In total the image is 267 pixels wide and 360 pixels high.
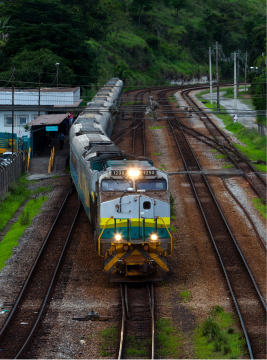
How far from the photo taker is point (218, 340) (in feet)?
42.5

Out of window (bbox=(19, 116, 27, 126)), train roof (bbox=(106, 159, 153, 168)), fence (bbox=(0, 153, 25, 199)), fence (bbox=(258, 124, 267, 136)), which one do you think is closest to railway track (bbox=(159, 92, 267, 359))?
train roof (bbox=(106, 159, 153, 168))

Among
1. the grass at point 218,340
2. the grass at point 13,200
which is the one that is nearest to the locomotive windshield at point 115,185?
the grass at point 218,340

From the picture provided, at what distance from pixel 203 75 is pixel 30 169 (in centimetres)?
8500

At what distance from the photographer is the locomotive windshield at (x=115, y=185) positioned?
16.6 m

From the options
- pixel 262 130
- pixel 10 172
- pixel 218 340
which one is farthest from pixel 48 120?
pixel 218 340

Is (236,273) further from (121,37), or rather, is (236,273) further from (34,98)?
(121,37)

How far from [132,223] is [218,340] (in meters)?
4.87

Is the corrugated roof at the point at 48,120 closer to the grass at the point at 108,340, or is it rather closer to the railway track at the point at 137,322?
the railway track at the point at 137,322

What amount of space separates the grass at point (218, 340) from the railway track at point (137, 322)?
123cm

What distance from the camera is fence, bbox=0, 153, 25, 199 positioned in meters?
28.4

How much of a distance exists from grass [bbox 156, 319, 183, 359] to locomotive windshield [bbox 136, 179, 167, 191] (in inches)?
171

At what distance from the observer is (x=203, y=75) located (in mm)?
116312

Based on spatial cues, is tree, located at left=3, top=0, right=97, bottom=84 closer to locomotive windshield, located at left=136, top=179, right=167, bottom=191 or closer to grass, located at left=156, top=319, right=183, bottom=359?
locomotive windshield, located at left=136, top=179, right=167, bottom=191

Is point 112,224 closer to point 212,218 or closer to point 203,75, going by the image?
point 212,218
